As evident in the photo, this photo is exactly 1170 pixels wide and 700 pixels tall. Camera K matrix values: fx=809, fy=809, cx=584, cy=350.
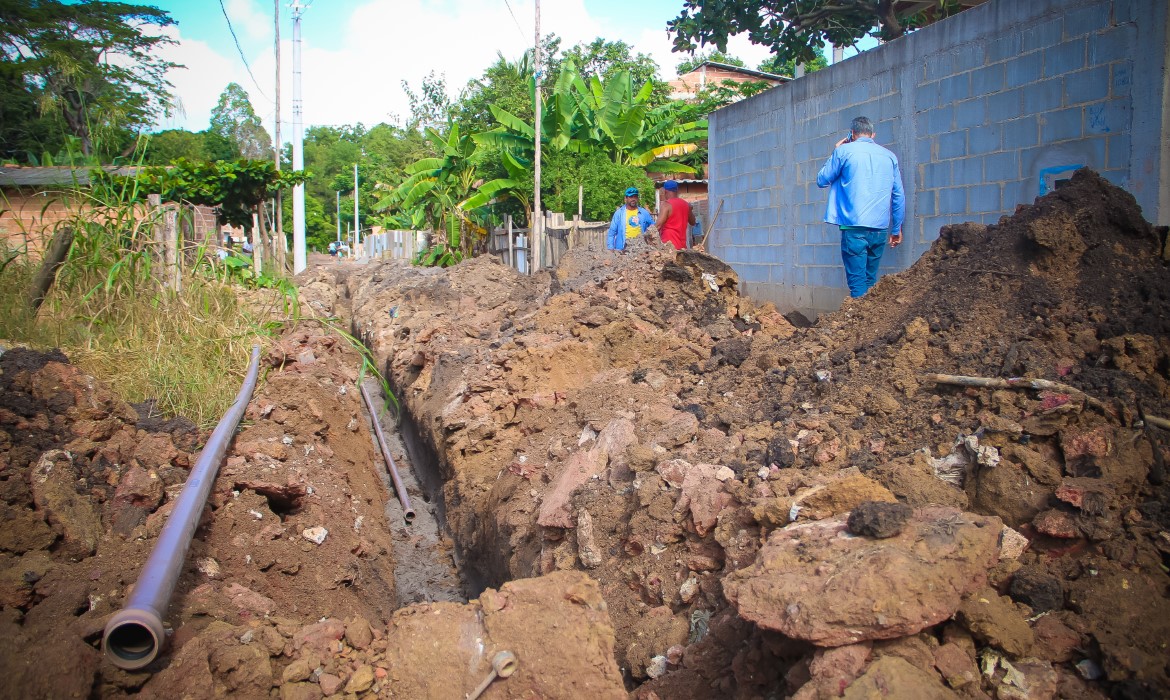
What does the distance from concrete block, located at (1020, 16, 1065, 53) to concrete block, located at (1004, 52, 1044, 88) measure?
0.06 metres

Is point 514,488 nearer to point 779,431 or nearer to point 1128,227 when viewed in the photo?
point 779,431

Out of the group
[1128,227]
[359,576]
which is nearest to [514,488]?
[359,576]

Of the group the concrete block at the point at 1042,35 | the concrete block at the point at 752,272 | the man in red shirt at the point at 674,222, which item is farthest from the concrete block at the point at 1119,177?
the man in red shirt at the point at 674,222

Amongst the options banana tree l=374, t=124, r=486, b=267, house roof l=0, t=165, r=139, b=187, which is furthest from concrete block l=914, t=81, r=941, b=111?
banana tree l=374, t=124, r=486, b=267

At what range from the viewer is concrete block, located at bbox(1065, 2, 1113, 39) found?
5480 millimetres

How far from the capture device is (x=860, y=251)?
697cm

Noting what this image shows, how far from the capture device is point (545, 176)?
55.0 feet

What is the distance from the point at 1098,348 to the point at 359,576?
416cm

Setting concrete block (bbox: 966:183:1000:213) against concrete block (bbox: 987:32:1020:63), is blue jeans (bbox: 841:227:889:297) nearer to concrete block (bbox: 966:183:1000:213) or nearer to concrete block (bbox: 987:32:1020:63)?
concrete block (bbox: 966:183:1000:213)

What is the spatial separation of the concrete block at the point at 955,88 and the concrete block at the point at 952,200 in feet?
2.47

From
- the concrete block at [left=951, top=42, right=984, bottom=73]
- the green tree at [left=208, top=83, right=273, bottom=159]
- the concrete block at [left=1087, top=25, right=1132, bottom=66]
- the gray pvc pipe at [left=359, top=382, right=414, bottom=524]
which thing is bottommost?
the gray pvc pipe at [left=359, top=382, right=414, bottom=524]

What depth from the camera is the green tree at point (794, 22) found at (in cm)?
1386

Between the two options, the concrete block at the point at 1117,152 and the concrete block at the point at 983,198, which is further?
the concrete block at the point at 983,198

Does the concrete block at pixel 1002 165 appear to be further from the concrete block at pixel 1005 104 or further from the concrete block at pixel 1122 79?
the concrete block at pixel 1122 79
